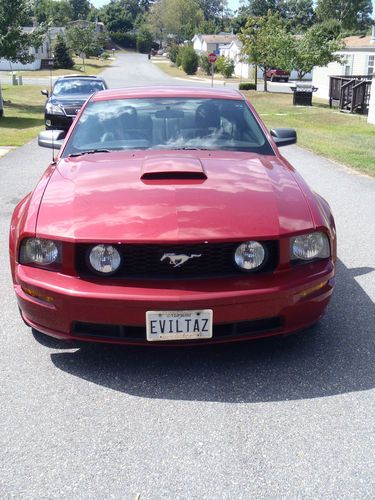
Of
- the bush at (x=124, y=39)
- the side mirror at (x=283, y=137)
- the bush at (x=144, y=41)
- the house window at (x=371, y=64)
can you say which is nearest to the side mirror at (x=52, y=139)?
the side mirror at (x=283, y=137)

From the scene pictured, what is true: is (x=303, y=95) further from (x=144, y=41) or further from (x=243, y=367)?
(x=144, y=41)

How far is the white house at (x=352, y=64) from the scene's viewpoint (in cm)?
3262

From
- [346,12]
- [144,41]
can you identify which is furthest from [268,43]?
[144,41]

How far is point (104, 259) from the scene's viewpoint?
3182 millimetres

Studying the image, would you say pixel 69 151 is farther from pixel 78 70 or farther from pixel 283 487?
pixel 78 70

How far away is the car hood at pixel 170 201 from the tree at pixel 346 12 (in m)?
92.5

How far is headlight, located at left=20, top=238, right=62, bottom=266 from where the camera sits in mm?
3271

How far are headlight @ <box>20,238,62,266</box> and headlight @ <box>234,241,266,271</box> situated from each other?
3.29 ft

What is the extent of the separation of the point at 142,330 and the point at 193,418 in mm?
558

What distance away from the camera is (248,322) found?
10.7 feet

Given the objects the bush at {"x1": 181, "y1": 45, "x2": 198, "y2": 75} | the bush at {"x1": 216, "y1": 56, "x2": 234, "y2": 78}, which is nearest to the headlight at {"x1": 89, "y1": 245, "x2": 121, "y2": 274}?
the bush at {"x1": 216, "y1": 56, "x2": 234, "y2": 78}

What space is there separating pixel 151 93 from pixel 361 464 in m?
3.60

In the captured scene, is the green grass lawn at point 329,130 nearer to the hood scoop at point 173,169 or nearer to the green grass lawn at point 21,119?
the hood scoop at point 173,169

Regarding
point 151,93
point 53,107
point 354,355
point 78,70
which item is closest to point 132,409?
point 354,355
